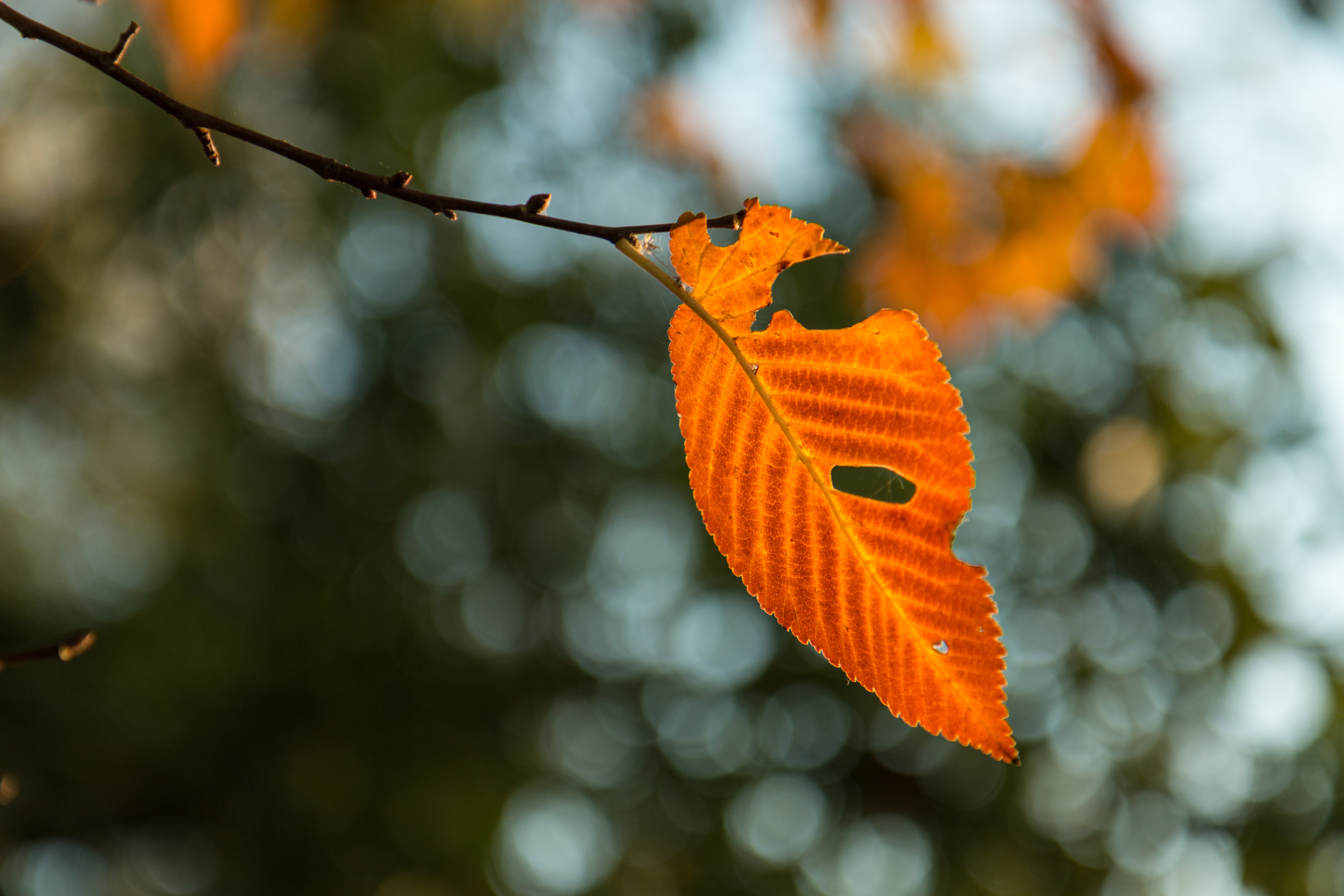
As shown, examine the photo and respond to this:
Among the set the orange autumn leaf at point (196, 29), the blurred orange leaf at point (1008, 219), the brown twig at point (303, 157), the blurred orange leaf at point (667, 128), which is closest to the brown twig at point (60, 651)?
the brown twig at point (303, 157)

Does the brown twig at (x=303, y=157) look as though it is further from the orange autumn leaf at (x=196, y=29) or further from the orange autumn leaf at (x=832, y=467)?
the orange autumn leaf at (x=196, y=29)

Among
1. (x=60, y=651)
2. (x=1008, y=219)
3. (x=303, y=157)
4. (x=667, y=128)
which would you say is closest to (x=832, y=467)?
(x=303, y=157)

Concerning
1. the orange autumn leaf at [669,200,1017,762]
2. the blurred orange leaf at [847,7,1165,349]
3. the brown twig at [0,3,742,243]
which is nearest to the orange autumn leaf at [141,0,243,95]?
the brown twig at [0,3,742,243]

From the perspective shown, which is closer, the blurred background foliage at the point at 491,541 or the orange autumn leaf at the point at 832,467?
the orange autumn leaf at the point at 832,467

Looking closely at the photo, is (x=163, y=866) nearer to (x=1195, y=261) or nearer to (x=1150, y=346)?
(x=1150, y=346)

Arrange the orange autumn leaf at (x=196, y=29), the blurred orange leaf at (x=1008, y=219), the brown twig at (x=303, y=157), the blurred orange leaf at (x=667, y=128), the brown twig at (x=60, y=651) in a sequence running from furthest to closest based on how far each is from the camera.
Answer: the blurred orange leaf at (x=667, y=128) < the blurred orange leaf at (x=1008, y=219) < the orange autumn leaf at (x=196, y=29) < the brown twig at (x=60, y=651) < the brown twig at (x=303, y=157)

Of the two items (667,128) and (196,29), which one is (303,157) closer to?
(196,29)

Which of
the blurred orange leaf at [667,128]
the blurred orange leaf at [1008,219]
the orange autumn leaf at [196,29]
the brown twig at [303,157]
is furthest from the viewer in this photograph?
the blurred orange leaf at [667,128]
